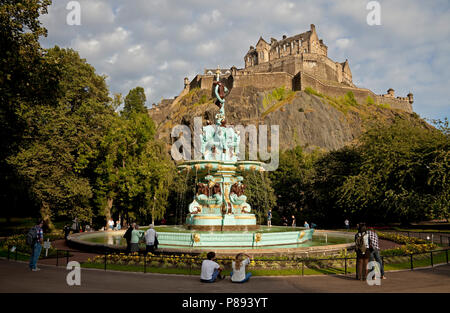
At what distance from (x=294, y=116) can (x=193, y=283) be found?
77817mm

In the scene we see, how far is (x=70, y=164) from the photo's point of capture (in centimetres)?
2814

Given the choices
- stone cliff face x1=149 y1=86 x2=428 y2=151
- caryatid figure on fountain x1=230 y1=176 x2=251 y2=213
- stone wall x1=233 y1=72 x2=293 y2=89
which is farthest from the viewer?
stone wall x1=233 y1=72 x2=293 y2=89

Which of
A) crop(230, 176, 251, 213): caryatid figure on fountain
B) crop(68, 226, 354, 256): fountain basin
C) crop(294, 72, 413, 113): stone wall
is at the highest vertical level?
crop(294, 72, 413, 113): stone wall

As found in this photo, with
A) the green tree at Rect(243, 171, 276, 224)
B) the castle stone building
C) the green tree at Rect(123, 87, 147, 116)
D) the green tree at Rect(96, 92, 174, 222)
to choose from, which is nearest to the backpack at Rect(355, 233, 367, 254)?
the green tree at Rect(96, 92, 174, 222)

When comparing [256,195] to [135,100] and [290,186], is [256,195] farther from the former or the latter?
[135,100]

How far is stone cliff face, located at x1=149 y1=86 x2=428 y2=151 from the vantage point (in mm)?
81875

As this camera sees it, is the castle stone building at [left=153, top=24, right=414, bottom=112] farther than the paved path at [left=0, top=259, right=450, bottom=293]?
Yes

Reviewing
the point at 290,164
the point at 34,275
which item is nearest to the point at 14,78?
the point at 34,275

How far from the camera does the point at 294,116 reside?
275 ft

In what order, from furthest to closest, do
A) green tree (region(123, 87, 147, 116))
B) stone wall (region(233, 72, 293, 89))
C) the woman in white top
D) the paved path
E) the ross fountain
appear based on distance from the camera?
stone wall (region(233, 72, 293, 89)) < green tree (region(123, 87, 147, 116)) < the ross fountain < the woman in white top < the paved path

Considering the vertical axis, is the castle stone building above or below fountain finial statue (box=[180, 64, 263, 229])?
above

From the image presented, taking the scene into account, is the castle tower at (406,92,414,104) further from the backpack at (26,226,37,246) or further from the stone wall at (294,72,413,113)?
the backpack at (26,226,37,246)

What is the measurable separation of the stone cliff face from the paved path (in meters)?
69.6

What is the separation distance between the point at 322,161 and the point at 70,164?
1097 inches
